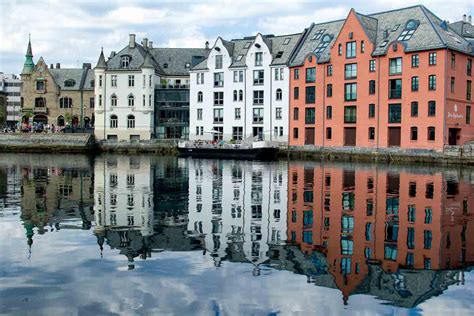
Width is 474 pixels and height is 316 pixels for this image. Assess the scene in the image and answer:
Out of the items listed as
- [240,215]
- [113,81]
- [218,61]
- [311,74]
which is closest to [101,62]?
[113,81]

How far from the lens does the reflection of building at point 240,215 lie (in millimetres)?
17438

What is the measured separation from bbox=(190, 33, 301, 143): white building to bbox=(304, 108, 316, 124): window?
3742 mm

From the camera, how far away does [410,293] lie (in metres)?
12.6

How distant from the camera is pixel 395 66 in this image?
6681cm

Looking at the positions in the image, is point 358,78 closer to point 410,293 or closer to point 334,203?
point 334,203

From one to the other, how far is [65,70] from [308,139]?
5196 centimetres

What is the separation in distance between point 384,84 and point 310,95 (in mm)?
11628

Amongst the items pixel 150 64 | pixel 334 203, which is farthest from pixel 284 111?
pixel 334 203

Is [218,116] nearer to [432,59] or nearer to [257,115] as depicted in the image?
[257,115]

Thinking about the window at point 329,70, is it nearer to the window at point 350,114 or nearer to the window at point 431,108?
the window at point 350,114

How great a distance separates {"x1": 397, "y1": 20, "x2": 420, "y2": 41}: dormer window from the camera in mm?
66750

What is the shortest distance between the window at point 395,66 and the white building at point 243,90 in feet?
55.0

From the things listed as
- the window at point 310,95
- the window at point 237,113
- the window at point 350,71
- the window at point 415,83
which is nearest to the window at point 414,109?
the window at point 415,83

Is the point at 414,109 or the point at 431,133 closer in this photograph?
the point at 431,133
